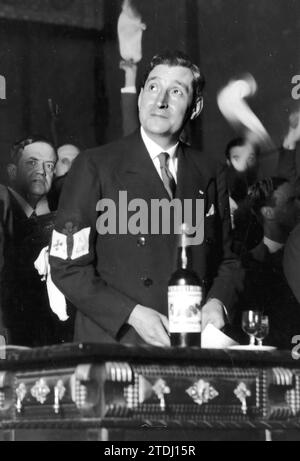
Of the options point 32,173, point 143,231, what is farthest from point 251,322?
point 32,173

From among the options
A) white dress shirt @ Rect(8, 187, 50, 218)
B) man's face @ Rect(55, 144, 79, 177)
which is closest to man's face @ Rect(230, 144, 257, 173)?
man's face @ Rect(55, 144, 79, 177)

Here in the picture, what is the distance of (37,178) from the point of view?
4.77 metres

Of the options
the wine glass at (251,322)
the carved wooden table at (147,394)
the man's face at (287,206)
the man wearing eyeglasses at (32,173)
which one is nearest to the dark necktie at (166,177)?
the man wearing eyeglasses at (32,173)

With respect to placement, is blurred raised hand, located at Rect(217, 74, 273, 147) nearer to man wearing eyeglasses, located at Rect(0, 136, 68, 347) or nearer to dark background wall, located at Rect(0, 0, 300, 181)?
dark background wall, located at Rect(0, 0, 300, 181)

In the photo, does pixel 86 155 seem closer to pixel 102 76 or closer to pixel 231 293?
pixel 102 76

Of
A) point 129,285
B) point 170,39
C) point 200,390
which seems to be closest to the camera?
point 200,390

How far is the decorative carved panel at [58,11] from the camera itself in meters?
4.78

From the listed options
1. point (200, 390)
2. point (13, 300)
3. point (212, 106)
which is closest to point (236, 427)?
point (200, 390)

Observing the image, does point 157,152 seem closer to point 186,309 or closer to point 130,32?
→ point 130,32

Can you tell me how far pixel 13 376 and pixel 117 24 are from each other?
1.86 metres

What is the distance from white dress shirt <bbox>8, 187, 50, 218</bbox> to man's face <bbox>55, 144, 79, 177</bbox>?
0.13 m

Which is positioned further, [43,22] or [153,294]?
[43,22]

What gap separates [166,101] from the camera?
4.51 meters

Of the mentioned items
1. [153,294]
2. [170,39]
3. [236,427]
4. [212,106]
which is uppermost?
[170,39]
